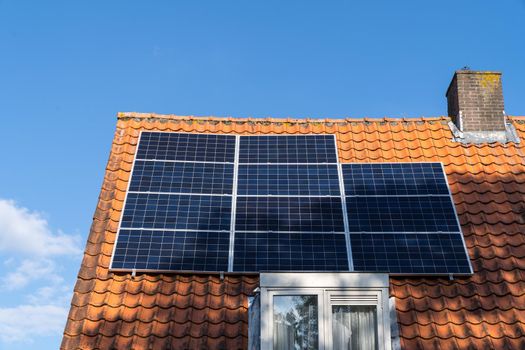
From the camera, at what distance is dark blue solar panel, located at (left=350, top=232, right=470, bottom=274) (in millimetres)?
10781

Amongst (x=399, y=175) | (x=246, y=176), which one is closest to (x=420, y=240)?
(x=399, y=175)

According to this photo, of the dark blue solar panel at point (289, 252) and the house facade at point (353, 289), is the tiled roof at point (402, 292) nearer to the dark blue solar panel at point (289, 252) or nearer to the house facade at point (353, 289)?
the house facade at point (353, 289)

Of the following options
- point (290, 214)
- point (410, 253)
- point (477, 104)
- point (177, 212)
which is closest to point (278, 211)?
point (290, 214)

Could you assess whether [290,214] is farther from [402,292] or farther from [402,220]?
[402,292]

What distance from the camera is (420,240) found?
11305mm

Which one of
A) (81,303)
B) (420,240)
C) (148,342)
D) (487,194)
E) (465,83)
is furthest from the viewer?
(465,83)

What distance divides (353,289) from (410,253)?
2.08 m

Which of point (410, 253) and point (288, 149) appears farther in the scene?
point (288, 149)

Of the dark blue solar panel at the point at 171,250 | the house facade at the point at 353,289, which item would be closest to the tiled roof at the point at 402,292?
the house facade at the point at 353,289

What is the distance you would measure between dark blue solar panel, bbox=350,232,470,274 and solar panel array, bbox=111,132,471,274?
2 centimetres

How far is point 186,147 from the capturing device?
44.0 ft

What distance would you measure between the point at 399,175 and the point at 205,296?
14.9ft

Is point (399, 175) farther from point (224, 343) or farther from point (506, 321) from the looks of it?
point (224, 343)

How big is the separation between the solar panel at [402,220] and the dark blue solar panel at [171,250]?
2.22 m
